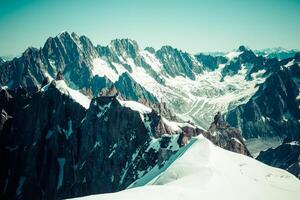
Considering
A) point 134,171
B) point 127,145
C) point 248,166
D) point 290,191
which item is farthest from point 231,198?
point 127,145

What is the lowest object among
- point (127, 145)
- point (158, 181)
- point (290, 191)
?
point (290, 191)

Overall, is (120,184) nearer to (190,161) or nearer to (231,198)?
(190,161)

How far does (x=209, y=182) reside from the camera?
227 ft

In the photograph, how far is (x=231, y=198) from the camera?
64.0 m

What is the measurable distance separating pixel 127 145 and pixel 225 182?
4085 inches

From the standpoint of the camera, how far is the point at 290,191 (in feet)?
260

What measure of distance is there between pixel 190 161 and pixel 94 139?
107416mm

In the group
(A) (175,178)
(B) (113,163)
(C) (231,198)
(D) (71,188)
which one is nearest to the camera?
(C) (231,198)

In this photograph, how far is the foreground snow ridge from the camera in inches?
2331

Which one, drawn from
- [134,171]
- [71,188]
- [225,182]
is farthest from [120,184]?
[225,182]

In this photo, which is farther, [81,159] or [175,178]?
[81,159]

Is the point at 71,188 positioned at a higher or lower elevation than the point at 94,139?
lower

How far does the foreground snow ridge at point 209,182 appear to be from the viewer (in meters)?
59.2

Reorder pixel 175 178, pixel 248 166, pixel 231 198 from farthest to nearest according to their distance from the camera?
pixel 248 166, pixel 175 178, pixel 231 198
